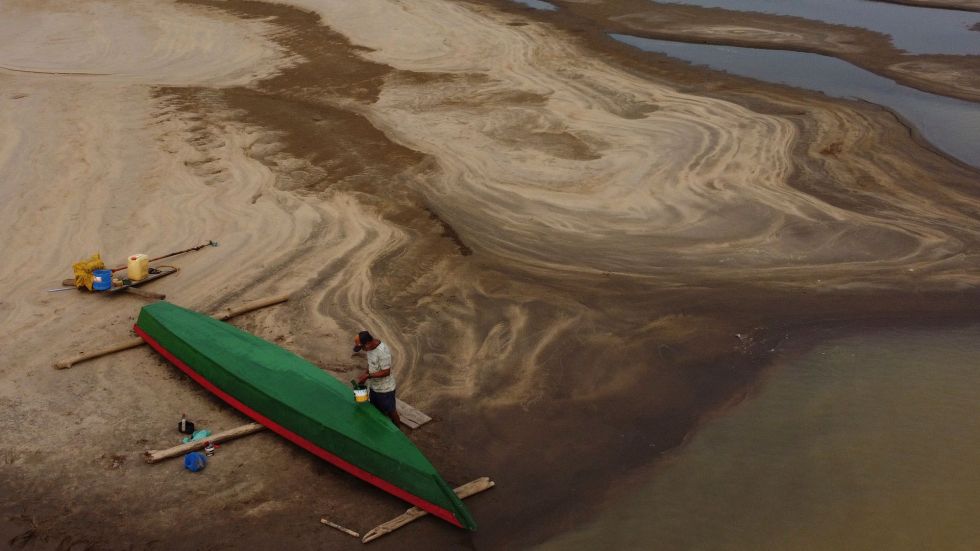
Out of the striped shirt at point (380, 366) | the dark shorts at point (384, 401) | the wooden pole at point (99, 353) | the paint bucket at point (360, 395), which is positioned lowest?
the wooden pole at point (99, 353)

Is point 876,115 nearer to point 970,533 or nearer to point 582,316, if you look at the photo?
point 582,316

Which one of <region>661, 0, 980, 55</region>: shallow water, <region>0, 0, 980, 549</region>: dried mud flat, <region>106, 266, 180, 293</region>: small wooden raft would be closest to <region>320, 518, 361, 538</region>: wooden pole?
<region>0, 0, 980, 549</region>: dried mud flat

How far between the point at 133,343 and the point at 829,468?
30.1ft

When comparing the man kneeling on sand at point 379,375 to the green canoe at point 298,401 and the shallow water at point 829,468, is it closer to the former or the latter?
the green canoe at point 298,401

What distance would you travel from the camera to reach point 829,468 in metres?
9.32

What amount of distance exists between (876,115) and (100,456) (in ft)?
60.7

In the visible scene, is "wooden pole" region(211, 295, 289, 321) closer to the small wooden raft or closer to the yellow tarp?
the small wooden raft

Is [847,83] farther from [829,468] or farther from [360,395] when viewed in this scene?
[360,395]

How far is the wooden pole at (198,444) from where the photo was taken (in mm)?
9055

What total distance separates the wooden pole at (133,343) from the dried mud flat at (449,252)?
20 centimetres

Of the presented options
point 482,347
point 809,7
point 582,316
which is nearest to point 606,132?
point 582,316

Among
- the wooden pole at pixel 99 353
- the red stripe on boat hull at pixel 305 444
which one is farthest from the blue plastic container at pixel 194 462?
the wooden pole at pixel 99 353

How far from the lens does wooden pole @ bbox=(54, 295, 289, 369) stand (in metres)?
10.7

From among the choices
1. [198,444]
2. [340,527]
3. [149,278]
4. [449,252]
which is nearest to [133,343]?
[149,278]
